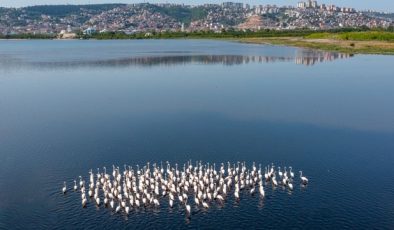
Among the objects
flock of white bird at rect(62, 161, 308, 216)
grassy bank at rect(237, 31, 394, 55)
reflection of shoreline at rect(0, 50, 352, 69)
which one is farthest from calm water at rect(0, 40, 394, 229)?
grassy bank at rect(237, 31, 394, 55)

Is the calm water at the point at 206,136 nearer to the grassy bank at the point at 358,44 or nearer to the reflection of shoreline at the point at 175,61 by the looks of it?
the reflection of shoreline at the point at 175,61

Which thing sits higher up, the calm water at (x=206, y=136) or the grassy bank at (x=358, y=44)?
the grassy bank at (x=358, y=44)

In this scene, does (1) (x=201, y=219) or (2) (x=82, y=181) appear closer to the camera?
(1) (x=201, y=219)

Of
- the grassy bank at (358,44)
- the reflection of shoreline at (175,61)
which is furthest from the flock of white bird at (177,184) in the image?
the grassy bank at (358,44)

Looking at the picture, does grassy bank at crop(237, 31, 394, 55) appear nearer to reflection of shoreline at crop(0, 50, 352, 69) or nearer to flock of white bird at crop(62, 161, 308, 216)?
reflection of shoreline at crop(0, 50, 352, 69)

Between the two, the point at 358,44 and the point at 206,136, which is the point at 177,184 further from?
the point at 358,44

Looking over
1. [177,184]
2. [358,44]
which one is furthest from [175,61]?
[177,184]

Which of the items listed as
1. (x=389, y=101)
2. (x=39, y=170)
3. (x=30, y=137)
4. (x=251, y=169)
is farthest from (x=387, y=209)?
(x=389, y=101)

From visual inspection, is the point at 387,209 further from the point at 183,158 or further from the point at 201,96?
the point at 201,96
